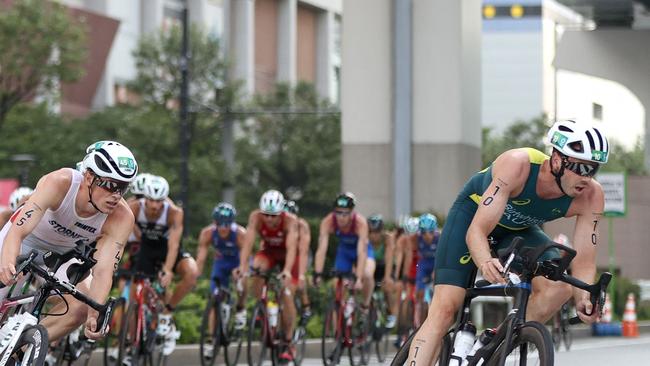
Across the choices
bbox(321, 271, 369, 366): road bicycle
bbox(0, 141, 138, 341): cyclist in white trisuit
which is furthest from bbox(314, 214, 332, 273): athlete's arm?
bbox(0, 141, 138, 341): cyclist in white trisuit

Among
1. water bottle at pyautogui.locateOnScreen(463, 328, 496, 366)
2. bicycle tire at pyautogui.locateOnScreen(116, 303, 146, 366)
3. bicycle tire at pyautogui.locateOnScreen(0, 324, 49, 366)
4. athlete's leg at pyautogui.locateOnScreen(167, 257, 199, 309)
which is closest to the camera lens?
water bottle at pyautogui.locateOnScreen(463, 328, 496, 366)

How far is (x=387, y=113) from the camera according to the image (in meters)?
37.3

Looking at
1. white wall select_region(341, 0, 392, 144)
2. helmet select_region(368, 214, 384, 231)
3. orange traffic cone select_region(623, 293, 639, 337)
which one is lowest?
orange traffic cone select_region(623, 293, 639, 337)

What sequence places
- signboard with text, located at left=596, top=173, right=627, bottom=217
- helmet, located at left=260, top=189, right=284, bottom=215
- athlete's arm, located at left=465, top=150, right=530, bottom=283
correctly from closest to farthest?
1. athlete's arm, located at left=465, top=150, right=530, bottom=283
2. helmet, located at left=260, top=189, right=284, bottom=215
3. signboard with text, located at left=596, top=173, right=627, bottom=217

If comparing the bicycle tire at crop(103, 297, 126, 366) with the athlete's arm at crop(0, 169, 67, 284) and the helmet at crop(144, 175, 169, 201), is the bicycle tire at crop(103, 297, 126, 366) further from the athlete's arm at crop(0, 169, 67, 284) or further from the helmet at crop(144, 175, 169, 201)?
the athlete's arm at crop(0, 169, 67, 284)

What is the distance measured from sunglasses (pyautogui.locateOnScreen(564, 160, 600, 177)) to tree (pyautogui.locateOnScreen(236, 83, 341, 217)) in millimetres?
59592

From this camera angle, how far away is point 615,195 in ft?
113

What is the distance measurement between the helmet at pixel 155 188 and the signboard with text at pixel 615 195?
64.3ft

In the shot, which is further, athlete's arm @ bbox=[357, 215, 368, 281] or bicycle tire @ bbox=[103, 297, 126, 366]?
athlete's arm @ bbox=[357, 215, 368, 281]

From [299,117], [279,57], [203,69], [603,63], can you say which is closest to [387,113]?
[603,63]

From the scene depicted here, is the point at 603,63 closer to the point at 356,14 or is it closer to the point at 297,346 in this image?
the point at 356,14

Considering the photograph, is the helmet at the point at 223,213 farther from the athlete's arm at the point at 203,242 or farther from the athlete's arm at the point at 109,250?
the athlete's arm at the point at 109,250

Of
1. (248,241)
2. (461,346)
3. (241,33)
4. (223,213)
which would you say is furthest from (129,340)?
(241,33)

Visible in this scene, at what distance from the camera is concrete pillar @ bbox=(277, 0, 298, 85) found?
9456 cm
